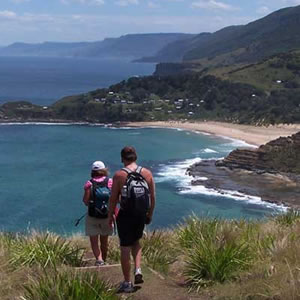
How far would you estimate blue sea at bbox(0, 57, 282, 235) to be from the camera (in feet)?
146

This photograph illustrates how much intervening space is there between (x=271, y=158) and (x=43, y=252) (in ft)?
179

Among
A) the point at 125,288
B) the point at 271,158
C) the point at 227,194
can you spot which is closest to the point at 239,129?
the point at 271,158

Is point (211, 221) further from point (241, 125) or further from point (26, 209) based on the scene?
point (241, 125)

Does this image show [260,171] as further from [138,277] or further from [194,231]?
[138,277]

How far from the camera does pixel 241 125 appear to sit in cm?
10025

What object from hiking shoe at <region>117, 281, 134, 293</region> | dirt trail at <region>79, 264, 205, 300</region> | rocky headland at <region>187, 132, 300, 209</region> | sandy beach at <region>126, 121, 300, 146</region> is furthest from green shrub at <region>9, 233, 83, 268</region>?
sandy beach at <region>126, 121, 300, 146</region>

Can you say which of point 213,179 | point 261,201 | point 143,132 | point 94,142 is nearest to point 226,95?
point 143,132

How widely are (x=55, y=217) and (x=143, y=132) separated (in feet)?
168

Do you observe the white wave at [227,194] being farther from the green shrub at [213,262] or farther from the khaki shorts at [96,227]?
the green shrub at [213,262]

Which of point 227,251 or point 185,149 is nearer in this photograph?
point 227,251

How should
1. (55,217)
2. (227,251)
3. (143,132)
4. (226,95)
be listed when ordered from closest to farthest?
1. (227,251)
2. (55,217)
3. (143,132)
4. (226,95)

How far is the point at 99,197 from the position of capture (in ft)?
29.7

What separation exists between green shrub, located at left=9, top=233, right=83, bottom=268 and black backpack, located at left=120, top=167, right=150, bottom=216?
1450 mm

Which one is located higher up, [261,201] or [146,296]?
[146,296]
